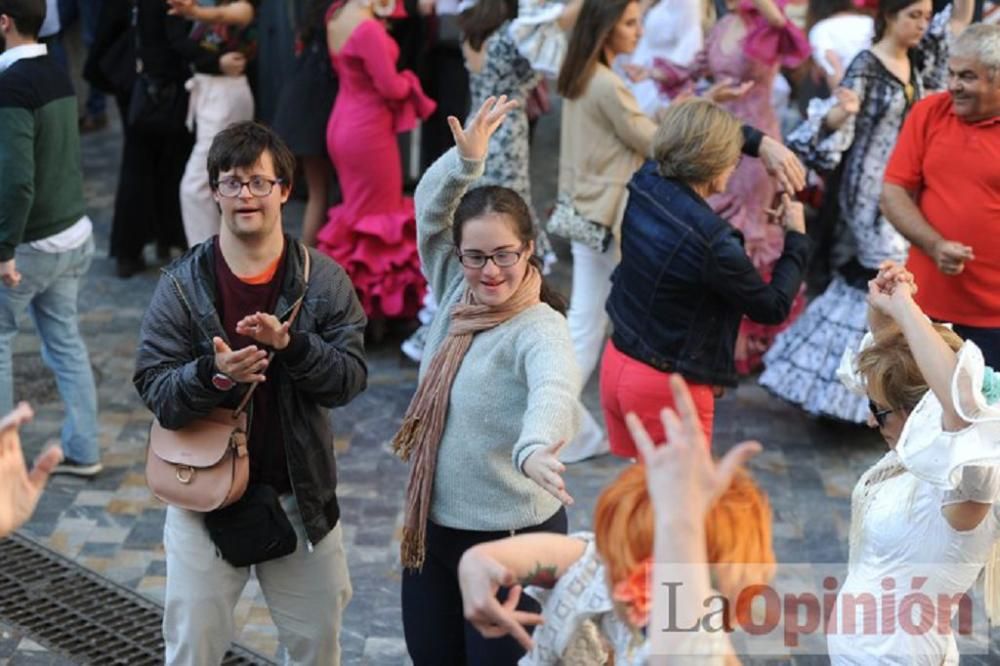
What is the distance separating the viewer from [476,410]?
3.98 m

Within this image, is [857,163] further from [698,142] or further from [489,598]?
[489,598]

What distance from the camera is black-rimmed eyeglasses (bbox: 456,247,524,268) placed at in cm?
395

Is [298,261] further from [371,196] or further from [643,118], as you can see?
[371,196]

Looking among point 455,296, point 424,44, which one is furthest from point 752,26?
point 455,296

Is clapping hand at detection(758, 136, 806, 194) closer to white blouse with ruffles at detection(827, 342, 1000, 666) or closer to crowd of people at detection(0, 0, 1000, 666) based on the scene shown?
crowd of people at detection(0, 0, 1000, 666)

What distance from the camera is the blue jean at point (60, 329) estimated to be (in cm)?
585

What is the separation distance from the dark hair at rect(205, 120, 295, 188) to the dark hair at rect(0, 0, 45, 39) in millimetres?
1850

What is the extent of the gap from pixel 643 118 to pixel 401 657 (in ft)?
8.12

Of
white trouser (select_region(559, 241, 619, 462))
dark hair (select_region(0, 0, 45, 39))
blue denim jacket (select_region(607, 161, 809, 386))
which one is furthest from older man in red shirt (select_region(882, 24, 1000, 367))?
dark hair (select_region(0, 0, 45, 39))

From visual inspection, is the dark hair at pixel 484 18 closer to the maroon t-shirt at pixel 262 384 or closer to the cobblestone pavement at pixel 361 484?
the cobblestone pavement at pixel 361 484

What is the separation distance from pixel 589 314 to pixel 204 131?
2.39m

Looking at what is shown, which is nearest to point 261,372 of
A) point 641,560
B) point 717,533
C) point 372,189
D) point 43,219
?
point 641,560

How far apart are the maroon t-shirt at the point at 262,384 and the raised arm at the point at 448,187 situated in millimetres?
427

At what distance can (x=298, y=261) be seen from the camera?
4102mm
